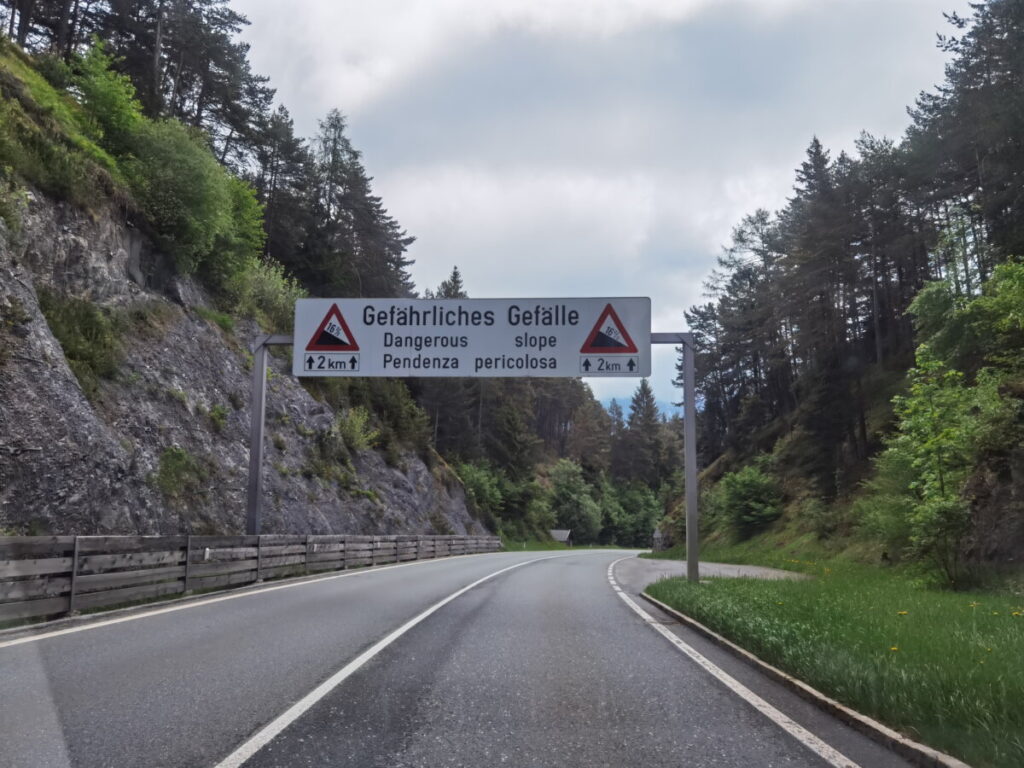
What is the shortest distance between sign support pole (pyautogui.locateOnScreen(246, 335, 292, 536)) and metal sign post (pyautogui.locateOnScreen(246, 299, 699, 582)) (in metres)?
0.26

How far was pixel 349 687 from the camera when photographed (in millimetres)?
6250

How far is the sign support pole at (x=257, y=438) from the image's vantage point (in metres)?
17.2

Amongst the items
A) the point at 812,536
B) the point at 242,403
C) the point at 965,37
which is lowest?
the point at 812,536


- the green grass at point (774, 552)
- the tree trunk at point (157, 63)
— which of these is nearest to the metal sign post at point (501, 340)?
the green grass at point (774, 552)

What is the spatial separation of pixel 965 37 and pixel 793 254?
1330 centimetres

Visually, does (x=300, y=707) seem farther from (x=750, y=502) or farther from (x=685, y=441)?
(x=750, y=502)

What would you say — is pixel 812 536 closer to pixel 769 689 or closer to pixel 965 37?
pixel 965 37

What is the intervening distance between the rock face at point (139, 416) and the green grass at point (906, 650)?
12513 mm

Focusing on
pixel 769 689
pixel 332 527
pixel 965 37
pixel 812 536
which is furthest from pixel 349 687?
pixel 965 37

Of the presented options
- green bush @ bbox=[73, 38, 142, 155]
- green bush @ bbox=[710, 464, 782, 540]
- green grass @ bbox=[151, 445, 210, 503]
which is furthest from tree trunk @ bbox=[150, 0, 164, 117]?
green bush @ bbox=[710, 464, 782, 540]

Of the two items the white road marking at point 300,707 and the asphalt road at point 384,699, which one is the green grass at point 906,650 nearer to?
the asphalt road at point 384,699

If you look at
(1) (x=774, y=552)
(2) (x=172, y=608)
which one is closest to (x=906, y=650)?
(2) (x=172, y=608)

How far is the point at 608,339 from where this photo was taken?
1642 cm

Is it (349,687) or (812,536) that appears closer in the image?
(349,687)
